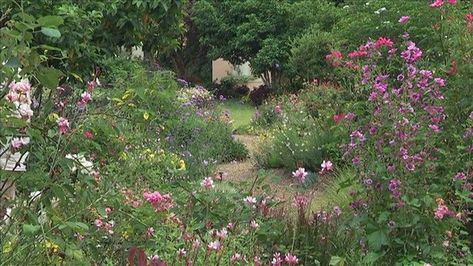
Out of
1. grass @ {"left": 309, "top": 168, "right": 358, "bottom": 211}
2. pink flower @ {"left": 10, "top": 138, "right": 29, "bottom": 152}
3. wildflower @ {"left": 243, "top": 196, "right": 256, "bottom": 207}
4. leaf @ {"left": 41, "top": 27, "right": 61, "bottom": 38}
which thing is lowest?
grass @ {"left": 309, "top": 168, "right": 358, "bottom": 211}

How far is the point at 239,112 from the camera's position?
2078cm

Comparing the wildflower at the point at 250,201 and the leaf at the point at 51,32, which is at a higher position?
the leaf at the point at 51,32

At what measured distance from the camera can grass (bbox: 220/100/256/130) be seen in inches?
671

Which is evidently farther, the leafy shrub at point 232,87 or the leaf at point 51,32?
the leafy shrub at point 232,87

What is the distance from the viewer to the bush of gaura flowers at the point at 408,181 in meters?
3.87

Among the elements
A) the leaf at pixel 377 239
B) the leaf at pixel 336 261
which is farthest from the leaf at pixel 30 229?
the leaf at pixel 377 239

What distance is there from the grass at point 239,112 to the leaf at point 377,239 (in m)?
11.6

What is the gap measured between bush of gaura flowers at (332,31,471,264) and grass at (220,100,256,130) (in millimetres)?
11190

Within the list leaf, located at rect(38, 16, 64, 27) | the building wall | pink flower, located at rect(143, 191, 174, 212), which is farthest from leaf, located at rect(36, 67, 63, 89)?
the building wall

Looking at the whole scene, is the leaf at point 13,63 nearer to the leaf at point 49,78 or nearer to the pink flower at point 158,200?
the leaf at point 49,78

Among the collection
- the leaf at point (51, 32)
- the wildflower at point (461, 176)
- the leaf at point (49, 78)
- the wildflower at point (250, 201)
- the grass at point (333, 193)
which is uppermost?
the leaf at point (51, 32)

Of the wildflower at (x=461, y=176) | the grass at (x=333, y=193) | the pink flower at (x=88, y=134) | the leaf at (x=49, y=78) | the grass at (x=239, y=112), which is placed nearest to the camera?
the leaf at (x=49, y=78)

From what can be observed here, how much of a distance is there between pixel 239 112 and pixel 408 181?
16.9 metres

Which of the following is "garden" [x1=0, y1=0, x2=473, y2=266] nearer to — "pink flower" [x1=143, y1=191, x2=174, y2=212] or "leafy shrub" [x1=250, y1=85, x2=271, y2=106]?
"pink flower" [x1=143, y1=191, x2=174, y2=212]
